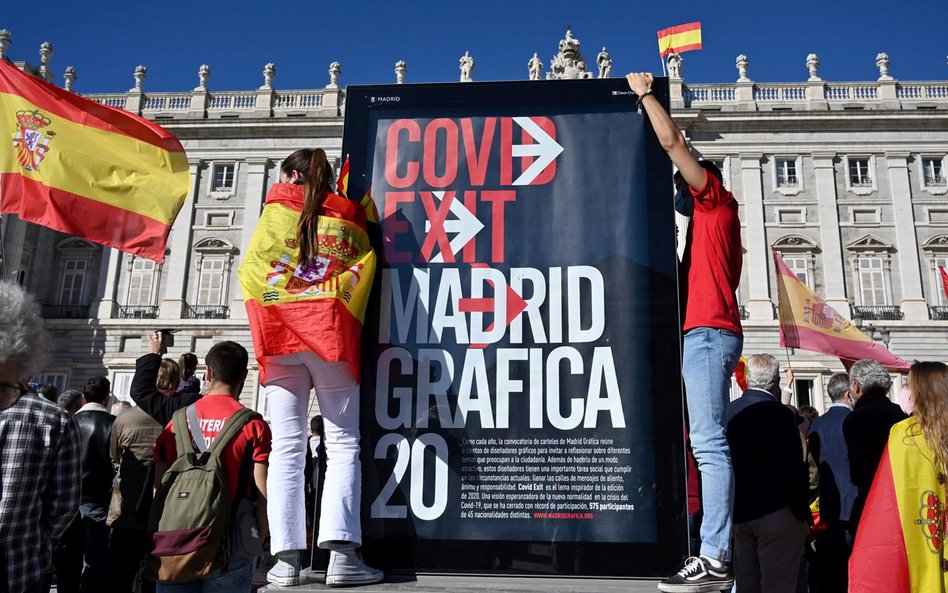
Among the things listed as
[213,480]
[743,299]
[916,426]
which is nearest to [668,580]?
[916,426]

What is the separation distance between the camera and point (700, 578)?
2875mm

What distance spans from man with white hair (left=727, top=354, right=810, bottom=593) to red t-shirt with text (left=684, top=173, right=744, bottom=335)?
2.44 ft

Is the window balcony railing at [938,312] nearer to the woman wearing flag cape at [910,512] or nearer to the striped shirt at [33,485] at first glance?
the woman wearing flag cape at [910,512]

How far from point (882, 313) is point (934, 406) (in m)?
30.0

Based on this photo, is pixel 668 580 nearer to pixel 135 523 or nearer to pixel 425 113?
pixel 425 113

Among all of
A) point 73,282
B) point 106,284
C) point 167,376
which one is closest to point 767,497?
point 167,376

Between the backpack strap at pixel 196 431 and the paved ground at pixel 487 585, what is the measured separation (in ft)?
2.11

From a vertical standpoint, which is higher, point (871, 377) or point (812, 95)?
point (812, 95)

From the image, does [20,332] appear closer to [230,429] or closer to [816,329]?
[230,429]

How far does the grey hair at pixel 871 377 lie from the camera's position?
4469mm

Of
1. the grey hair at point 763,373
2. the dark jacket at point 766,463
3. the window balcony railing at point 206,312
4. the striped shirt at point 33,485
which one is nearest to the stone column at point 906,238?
the window balcony railing at point 206,312

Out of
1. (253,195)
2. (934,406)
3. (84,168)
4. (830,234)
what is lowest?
(934,406)

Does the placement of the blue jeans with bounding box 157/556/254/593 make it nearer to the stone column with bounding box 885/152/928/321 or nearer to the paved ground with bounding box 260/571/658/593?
the paved ground with bounding box 260/571/658/593

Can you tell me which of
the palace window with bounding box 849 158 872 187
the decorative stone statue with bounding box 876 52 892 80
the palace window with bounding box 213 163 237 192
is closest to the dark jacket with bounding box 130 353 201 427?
the palace window with bounding box 213 163 237 192
